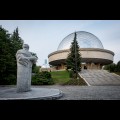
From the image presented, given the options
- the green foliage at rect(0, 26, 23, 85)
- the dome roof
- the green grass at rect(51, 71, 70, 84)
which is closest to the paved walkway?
the green foliage at rect(0, 26, 23, 85)

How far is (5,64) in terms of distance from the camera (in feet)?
56.4

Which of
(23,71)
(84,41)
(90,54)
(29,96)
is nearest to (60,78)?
(23,71)

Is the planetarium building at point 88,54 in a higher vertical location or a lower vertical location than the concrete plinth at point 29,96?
higher

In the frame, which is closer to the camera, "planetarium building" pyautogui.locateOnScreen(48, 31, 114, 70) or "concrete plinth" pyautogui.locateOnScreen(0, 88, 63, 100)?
"concrete plinth" pyautogui.locateOnScreen(0, 88, 63, 100)

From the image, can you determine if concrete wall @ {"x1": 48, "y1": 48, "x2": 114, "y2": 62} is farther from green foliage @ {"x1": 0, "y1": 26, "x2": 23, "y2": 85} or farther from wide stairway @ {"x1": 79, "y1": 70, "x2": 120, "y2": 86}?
green foliage @ {"x1": 0, "y1": 26, "x2": 23, "y2": 85}

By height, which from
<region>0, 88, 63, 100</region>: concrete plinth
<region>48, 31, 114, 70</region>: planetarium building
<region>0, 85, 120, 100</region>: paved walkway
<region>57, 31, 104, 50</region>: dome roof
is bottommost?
<region>0, 85, 120, 100</region>: paved walkway

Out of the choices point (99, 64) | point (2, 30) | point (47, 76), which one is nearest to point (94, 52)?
point (99, 64)

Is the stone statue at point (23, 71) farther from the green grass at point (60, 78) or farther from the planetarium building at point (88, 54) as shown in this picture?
the planetarium building at point (88, 54)

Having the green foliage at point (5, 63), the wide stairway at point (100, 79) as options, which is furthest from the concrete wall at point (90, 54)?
the green foliage at point (5, 63)

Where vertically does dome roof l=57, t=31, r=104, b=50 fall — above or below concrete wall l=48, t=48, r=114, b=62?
above

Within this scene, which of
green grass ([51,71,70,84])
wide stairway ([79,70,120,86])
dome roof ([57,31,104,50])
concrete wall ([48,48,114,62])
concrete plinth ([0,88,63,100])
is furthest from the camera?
dome roof ([57,31,104,50])

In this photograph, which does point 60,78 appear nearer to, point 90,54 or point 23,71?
point 23,71
